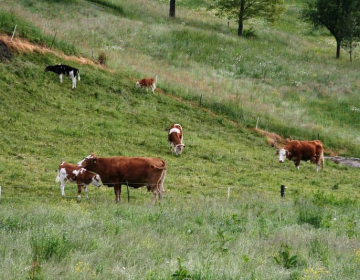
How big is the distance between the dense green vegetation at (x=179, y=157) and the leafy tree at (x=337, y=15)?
3.07 metres

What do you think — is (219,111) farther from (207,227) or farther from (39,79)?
(207,227)

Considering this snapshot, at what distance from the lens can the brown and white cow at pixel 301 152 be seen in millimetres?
27745

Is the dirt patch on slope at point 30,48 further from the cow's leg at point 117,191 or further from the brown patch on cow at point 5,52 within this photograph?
the cow's leg at point 117,191

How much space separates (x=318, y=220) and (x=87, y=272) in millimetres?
7518

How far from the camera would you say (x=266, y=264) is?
891cm

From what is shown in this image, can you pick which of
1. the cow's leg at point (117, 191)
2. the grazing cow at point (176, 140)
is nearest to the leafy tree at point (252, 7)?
the grazing cow at point (176, 140)

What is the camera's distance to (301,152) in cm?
2823

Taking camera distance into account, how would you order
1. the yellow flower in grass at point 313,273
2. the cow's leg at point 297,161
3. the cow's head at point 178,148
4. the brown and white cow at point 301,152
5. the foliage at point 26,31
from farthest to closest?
the foliage at point 26,31 → the cow's leg at point 297,161 → the brown and white cow at point 301,152 → the cow's head at point 178,148 → the yellow flower in grass at point 313,273

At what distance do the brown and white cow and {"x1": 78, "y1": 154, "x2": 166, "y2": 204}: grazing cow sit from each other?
1172 centimetres

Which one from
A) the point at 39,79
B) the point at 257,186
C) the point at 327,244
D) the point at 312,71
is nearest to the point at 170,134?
the point at 257,186

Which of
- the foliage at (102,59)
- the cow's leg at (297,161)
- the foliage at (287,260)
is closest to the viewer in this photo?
the foliage at (287,260)

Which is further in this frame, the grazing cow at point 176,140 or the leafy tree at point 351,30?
the leafy tree at point 351,30

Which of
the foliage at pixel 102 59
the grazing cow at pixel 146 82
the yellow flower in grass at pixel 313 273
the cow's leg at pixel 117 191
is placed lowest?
the cow's leg at pixel 117 191

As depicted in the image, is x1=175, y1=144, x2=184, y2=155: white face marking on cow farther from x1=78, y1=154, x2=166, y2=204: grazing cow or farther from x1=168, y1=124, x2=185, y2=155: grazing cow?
x1=78, y1=154, x2=166, y2=204: grazing cow
